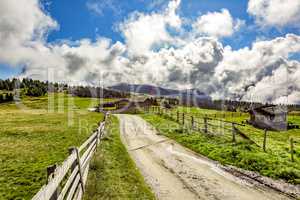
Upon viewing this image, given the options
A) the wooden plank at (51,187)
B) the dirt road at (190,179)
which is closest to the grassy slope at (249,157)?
the dirt road at (190,179)

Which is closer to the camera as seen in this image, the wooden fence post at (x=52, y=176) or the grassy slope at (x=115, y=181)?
the wooden fence post at (x=52, y=176)

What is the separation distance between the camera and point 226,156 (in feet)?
54.0

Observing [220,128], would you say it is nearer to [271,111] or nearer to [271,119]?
[271,119]

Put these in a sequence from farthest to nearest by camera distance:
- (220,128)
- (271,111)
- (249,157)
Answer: (271,111) < (220,128) < (249,157)

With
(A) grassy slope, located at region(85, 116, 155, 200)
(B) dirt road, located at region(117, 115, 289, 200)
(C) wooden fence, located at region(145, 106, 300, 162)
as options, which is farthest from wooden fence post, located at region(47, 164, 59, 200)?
(C) wooden fence, located at region(145, 106, 300, 162)

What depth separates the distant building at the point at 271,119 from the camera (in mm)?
68375

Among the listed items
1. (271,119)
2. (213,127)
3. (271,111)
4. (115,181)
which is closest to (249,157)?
(115,181)

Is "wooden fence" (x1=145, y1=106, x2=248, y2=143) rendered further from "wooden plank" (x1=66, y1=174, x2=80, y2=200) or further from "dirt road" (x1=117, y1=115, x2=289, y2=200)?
"wooden plank" (x1=66, y1=174, x2=80, y2=200)

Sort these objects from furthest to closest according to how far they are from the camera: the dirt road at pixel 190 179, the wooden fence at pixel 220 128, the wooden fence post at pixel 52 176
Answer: the wooden fence at pixel 220 128 < the dirt road at pixel 190 179 < the wooden fence post at pixel 52 176

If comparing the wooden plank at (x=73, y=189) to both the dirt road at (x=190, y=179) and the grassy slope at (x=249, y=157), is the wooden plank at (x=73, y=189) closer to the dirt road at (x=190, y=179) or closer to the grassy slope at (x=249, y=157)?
the dirt road at (x=190, y=179)

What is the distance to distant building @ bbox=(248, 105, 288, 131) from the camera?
224 feet

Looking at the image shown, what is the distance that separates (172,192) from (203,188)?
1.38 metres

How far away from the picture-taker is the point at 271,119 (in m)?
68.8

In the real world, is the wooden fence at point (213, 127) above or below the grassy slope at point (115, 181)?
above
